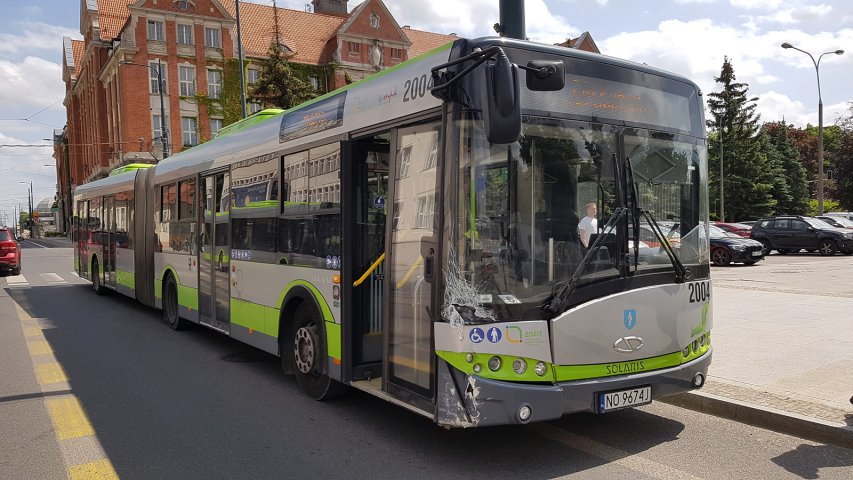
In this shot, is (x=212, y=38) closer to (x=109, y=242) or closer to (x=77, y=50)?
(x=77, y=50)

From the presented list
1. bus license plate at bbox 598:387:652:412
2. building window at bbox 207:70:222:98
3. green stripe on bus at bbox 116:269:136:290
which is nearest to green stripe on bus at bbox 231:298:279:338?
bus license plate at bbox 598:387:652:412

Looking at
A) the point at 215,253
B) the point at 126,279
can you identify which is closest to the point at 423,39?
the point at 126,279

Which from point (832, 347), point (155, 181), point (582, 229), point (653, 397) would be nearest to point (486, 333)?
point (582, 229)

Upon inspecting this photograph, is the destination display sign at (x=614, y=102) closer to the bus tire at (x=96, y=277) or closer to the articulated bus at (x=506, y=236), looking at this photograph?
the articulated bus at (x=506, y=236)

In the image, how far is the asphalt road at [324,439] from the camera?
189 inches

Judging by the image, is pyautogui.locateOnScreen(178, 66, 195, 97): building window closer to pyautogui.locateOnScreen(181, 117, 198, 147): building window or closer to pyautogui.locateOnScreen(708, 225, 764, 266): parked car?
pyautogui.locateOnScreen(181, 117, 198, 147): building window

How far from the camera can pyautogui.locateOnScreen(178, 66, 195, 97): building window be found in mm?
53125

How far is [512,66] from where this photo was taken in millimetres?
4270

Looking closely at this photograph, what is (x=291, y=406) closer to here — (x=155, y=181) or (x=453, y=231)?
(x=453, y=231)

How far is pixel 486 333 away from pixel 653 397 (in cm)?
149

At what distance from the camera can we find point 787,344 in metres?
8.41

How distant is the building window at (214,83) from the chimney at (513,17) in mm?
50738

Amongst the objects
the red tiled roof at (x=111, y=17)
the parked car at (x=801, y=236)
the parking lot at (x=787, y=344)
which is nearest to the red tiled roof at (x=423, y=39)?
the red tiled roof at (x=111, y=17)

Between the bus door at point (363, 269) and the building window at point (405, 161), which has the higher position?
the building window at point (405, 161)
